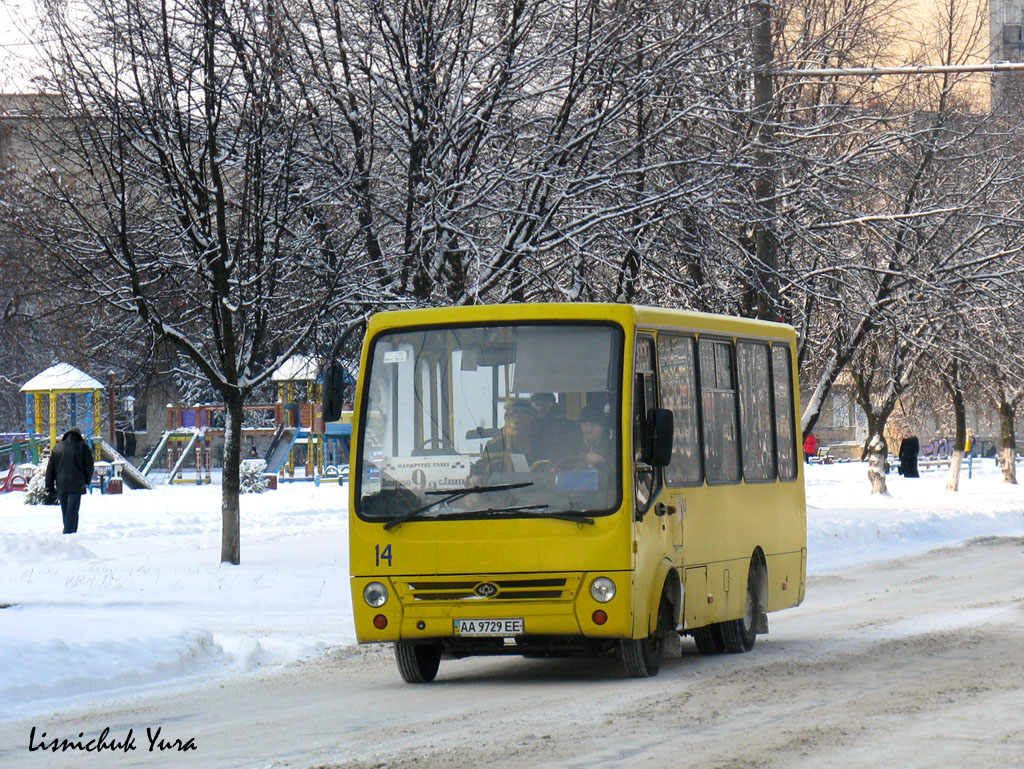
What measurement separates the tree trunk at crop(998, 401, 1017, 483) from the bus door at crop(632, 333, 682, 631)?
36.7m

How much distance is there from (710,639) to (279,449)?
1507 inches

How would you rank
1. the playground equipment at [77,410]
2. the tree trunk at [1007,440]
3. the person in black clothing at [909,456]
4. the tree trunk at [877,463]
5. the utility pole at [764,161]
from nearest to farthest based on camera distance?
the utility pole at [764,161]
the tree trunk at [877,463]
the tree trunk at [1007,440]
the playground equipment at [77,410]
the person in black clothing at [909,456]

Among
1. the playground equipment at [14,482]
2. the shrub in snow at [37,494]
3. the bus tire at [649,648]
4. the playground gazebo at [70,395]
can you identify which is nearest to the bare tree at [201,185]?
the bus tire at [649,648]

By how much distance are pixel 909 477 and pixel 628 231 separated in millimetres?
36747

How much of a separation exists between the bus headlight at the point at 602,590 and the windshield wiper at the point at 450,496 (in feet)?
2.56

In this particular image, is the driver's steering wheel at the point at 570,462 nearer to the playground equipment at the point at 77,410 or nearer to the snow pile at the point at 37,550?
the snow pile at the point at 37,550

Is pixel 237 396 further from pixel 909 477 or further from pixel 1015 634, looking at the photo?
pixel 909 477

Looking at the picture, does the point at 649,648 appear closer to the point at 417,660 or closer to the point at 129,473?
the point at 417,660

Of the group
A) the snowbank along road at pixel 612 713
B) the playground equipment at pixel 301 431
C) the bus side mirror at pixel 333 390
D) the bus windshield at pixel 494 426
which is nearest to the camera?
the snowbank along road at pixel 612 713

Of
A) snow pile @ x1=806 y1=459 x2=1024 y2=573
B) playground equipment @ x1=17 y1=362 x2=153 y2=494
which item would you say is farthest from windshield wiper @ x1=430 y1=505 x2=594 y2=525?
playground equipment @ x1=17 y1=362 x2=153 y2=494

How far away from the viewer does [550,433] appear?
10.7 m

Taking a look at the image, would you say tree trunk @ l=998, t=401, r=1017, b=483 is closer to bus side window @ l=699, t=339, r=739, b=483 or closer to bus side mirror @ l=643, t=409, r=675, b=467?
bus side window @ l=699, t=339, r=739, b=483

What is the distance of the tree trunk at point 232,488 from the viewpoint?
794 inches

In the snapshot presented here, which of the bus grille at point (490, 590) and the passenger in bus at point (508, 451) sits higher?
the passenger in bus at point (508, 451)
